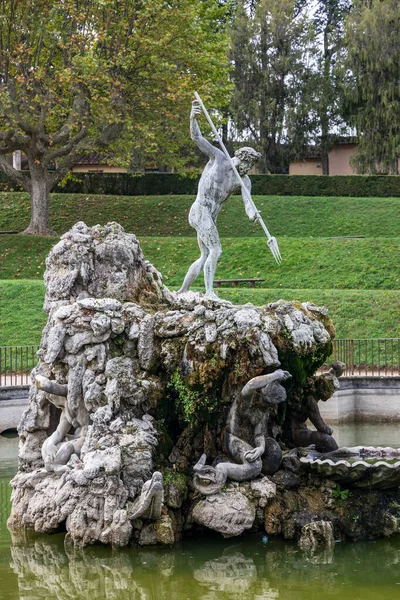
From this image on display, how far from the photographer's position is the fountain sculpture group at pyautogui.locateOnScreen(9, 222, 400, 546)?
12.3m

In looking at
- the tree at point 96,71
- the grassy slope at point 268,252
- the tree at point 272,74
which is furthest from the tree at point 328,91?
the tree at point 96,71

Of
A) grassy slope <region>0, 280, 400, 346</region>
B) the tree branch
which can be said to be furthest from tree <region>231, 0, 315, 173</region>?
grassy slope <region>0, 280, 400, 346</region>

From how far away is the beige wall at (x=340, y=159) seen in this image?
58125mm

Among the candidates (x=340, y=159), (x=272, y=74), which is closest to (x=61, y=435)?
(x=272, y=74)

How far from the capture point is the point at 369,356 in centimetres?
2450

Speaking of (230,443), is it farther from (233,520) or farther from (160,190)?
(160,190)

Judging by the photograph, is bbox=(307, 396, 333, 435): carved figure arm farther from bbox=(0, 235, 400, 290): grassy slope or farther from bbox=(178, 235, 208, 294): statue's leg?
bbox=(0, 235, 400, 290): grassy slope

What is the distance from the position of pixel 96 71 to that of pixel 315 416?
21.5 metres

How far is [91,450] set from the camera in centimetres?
1238

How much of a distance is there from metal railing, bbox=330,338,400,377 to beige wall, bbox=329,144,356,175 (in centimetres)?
3421

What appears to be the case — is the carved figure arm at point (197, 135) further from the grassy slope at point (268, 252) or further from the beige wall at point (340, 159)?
the beige wall at point (340, 159)

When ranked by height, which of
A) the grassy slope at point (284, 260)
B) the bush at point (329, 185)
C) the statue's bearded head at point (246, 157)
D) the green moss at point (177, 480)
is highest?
the bush at point (329, 185)

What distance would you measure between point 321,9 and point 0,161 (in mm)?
29131

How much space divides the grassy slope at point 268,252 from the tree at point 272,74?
31.4 feet
